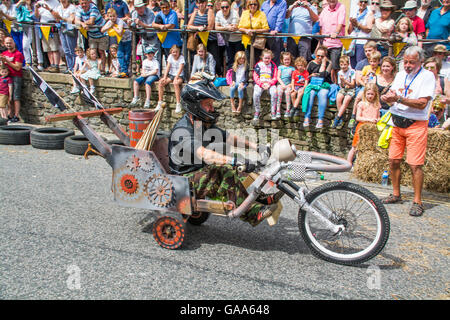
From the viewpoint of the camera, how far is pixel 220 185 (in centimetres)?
422

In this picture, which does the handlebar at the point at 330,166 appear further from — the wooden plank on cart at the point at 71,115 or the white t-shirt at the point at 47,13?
the white t-shirt at the point at 47,13

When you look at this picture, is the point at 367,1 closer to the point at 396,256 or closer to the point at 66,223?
the point at 396,256

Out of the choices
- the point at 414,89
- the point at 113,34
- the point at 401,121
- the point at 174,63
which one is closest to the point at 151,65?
the point at 174,63

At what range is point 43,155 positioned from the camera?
817 cm

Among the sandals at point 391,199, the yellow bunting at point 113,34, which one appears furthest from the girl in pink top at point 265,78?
the yellow bunting at point 113,34

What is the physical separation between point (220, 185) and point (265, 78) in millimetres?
5063

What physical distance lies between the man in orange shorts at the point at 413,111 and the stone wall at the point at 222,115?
2623mm

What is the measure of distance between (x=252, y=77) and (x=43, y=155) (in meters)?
4.71

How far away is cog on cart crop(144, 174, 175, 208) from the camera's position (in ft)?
13.4

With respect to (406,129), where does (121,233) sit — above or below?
below

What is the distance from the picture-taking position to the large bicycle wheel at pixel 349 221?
372cm

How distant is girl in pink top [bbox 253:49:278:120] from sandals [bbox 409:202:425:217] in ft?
12.8

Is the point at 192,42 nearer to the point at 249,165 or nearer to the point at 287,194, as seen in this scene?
the point at 249,165

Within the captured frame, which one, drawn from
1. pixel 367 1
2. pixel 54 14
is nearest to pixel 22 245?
pixel 367 1
